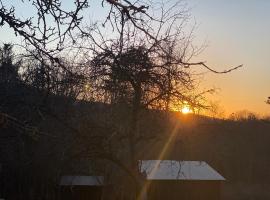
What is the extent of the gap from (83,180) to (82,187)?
85cm

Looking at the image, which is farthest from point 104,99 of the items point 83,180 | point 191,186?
point 191,186

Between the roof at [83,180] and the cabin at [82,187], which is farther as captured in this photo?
the cabin at [82,187]

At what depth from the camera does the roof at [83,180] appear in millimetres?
19138

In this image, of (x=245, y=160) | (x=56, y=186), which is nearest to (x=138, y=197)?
(x=56, y=186)

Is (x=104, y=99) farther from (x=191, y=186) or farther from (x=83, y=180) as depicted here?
(x=191, y=186)

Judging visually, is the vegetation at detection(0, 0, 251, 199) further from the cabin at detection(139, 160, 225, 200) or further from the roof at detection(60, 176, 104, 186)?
the cabin at detection(139, 160, 225, 200)

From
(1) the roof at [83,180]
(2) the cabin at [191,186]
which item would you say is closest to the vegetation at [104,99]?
(1) the roof at [83,180]

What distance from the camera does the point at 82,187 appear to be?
20.8 metres

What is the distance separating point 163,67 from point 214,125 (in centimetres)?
535

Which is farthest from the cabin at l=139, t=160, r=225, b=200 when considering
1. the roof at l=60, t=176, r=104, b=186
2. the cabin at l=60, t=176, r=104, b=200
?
the roof at l=60, t=176, r=104, b=186

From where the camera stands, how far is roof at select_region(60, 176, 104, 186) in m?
19.1

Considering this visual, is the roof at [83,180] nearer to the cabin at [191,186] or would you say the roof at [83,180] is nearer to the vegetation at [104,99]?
the vegetation at [104,99]

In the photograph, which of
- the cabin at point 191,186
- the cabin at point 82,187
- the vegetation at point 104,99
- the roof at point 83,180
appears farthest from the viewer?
the cabin at point 191,186

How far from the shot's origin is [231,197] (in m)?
46.7
